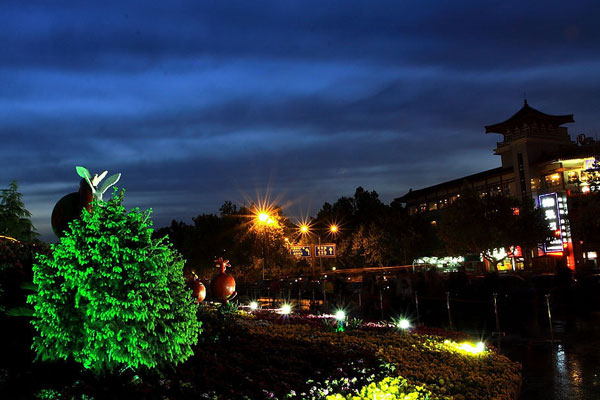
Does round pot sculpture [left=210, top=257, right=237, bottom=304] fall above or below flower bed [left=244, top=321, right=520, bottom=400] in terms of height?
above

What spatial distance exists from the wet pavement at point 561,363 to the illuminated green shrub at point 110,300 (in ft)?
21.8

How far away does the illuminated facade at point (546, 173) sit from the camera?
50281 mm

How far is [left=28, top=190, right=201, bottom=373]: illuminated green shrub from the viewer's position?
7242 mm

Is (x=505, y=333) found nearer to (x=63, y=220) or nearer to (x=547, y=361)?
(x=547, y=361)

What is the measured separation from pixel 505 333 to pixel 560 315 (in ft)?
25.4

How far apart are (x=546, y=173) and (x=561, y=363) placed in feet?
156

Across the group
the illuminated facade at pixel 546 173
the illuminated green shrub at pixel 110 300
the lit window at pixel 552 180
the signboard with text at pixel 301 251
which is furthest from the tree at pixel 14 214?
the lit window at pixel 552 180

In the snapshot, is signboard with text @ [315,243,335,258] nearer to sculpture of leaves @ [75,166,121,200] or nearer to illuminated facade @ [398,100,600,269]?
sculpture of leaves @ [75,166,121,200]

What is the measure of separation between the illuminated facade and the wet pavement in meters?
34.2

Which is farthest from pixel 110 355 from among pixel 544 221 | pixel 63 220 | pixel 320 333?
pixel 544 221

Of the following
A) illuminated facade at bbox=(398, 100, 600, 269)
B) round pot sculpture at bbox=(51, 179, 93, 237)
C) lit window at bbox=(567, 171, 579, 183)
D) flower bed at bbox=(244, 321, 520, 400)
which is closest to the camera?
flower bed at bbox=(244, 321, 520, 400)

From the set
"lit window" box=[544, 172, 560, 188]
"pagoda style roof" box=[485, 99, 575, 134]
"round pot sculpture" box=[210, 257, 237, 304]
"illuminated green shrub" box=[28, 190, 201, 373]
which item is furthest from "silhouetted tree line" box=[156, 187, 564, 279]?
"illuminated green shrub" box=[28, 190, 201, 373]

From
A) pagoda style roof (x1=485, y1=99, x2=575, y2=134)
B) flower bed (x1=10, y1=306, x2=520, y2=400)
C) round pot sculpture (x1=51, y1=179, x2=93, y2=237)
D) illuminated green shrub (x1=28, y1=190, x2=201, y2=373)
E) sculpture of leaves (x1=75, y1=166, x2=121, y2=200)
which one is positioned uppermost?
pagoda style roof (x1=485, y1=99, x2=575, y2=134)

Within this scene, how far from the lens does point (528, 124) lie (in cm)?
6097
